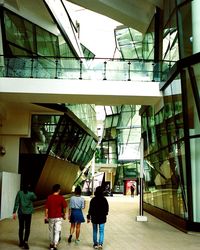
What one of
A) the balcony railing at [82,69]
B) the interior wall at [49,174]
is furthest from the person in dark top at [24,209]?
the interior wall at [49,174]

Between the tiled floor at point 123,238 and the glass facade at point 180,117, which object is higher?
the glass facade at point 180,117

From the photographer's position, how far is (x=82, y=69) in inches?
746

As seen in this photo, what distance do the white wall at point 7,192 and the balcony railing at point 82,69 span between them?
4772 millimetres

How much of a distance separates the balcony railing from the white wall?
4.77m

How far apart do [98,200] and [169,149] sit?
25.1 ft

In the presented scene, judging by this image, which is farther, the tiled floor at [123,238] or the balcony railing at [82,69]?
the balcony railing at [82,69]

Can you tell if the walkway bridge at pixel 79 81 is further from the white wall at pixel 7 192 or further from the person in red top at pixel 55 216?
the person in red top at pixel 55 216

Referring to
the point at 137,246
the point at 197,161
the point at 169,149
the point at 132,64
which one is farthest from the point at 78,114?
the point at 137,246

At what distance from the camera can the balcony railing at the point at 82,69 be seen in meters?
18.7

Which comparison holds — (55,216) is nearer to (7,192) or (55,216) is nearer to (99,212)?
(99,212)

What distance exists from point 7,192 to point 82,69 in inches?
264

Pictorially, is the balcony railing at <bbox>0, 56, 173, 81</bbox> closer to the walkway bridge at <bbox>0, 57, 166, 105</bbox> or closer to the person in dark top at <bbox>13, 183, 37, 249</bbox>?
the walkway bridge at <bbox>0, 57, 166, 105</bbox>

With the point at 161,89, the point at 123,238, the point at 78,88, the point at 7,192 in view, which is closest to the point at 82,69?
the point at 78,88

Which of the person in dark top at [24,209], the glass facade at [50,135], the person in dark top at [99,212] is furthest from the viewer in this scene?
the glass facade at [50,135]
